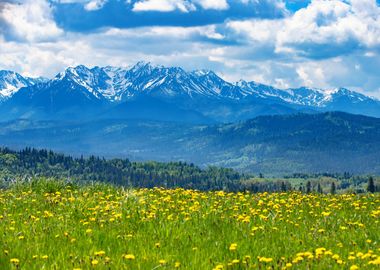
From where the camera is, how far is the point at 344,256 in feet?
34.6

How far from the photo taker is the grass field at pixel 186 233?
1011 cm

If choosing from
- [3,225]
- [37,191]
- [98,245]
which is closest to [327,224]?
[98,245]

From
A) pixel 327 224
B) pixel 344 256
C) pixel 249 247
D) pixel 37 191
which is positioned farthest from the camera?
pixel 37 191

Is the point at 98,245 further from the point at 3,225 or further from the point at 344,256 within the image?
the point at 344,256

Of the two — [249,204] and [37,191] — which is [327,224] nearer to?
[249,204]

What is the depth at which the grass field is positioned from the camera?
10.1 metres

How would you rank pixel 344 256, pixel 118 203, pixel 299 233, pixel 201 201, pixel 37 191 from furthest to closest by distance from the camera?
pixel 37 191 → pixel 201 201 → pixel 118 203 → pixel 299 233 → pixel 344 256

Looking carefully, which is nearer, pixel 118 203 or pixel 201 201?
pixel 118 203

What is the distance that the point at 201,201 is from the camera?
16.9m

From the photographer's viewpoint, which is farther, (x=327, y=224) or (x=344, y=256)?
(x=327, y=224)

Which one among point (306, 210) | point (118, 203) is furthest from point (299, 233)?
point (118, 203)

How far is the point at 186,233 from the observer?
12.4m

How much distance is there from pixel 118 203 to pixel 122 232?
292 cm

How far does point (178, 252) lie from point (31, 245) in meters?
3.08
